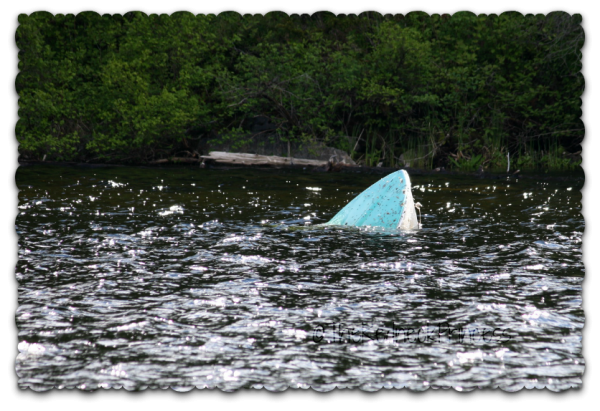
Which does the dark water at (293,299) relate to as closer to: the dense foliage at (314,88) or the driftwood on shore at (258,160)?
the driftwood on shore at (258,160)

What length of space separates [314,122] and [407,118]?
5.66 metres

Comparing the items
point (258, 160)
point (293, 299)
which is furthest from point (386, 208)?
point (258, 160)

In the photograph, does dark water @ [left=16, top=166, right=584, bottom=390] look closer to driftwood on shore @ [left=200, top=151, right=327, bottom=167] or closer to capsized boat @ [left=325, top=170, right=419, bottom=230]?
capsized boat @ [left=325, top=170, right=419, bottom=230]

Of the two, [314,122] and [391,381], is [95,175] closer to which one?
[314,122]

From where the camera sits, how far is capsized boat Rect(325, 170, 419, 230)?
1605 centimetres

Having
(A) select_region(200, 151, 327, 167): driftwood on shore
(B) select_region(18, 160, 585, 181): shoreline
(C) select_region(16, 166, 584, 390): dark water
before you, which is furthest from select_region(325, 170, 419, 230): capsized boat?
(A) select_region(200, 151, 327, 167): driftwood on shore

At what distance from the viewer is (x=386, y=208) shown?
16344 millimetres

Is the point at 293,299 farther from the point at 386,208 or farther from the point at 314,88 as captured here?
the point at 314,88

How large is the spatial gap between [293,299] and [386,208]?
7.03 meters

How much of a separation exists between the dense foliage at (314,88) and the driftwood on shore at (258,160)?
1.89m

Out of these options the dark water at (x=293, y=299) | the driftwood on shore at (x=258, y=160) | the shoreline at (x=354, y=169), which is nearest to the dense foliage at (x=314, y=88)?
the shoreline at (x=354, y=169)

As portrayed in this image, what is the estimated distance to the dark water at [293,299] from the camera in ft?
23.5

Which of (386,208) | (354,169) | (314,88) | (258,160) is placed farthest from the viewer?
(314,88)

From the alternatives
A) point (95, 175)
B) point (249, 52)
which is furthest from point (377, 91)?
point (95, 175)
